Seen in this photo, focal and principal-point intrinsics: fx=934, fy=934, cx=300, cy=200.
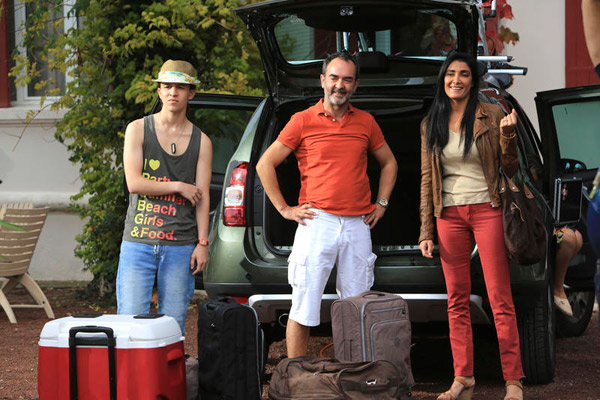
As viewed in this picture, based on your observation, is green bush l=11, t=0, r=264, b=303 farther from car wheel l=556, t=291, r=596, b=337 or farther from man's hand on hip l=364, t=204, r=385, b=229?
man's hand on hip l=364, t=204, r=385, b=229

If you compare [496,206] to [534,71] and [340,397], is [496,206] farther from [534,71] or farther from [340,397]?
[534,71]

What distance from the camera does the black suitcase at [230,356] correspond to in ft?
14.8

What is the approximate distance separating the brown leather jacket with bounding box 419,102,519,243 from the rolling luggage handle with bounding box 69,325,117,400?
1.78m

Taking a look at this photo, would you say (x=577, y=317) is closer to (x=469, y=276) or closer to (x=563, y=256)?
(x=563, y=256)

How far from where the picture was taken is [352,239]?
15.9 ft

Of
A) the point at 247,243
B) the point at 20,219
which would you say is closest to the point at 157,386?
the point at 247,243

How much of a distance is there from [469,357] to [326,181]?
120 cm

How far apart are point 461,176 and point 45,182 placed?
663cm

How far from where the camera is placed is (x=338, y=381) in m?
4.34

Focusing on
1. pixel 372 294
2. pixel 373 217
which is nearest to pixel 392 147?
pixel 373 217

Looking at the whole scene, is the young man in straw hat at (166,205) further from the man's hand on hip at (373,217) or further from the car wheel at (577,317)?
the car wheel at (577,317)

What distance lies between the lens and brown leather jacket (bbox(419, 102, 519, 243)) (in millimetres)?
4816

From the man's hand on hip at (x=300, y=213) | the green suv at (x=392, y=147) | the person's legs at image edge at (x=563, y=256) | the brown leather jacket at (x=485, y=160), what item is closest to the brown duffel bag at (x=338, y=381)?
the green suv at (x=392, y=147)

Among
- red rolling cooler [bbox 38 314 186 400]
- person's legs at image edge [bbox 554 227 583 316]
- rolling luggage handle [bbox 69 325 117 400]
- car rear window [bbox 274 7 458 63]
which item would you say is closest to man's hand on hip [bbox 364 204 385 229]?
car rear window [bbox 274 7 458 63]
